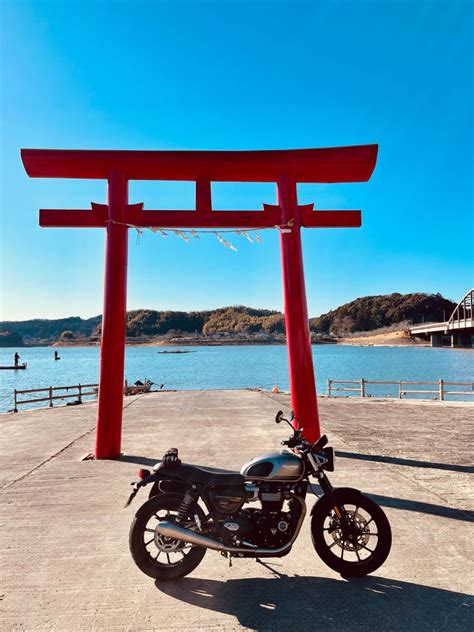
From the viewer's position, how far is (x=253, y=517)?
10.4 ft

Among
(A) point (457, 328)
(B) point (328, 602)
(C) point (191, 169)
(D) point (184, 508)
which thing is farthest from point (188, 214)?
(A) point (457, 328)

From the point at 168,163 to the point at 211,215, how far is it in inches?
42.2

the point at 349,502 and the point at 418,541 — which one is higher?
the point at 349,502

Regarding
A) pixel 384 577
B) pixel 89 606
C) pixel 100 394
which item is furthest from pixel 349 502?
pixel 100 394

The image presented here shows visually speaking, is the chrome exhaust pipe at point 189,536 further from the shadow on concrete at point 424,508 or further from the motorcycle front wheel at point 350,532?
the shadow on concrete at point 424,508

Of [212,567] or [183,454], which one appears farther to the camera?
[183,454]

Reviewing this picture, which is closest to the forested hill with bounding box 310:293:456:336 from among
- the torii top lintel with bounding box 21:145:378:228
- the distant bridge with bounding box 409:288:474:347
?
the distant bridge with bounding box 409:288:474:347

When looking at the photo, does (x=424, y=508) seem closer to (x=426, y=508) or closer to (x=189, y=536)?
(x=426, y=508)

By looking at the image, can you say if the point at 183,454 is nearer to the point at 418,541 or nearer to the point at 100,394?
the point at 100,394

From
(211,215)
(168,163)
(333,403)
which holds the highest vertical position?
(168,163)

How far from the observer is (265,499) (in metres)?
3.15

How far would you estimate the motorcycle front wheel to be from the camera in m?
3.17

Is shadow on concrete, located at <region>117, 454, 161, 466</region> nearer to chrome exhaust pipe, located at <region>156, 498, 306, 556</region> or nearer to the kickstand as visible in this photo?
the kickstand

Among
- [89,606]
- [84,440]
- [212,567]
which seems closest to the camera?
[89,606]
